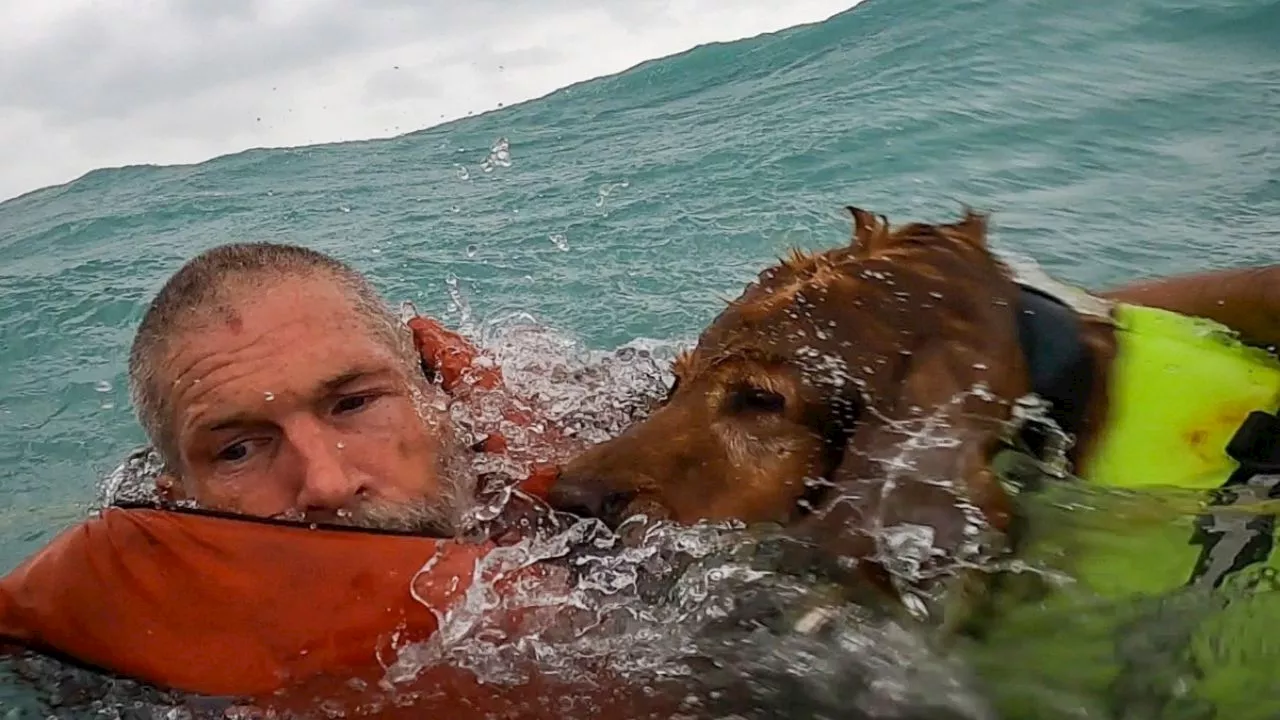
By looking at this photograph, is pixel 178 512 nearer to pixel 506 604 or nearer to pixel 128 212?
pixel 506 604

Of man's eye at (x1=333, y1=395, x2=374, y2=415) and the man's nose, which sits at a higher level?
man's eye at (x1=333, y1=395, x2=374, y2=415)

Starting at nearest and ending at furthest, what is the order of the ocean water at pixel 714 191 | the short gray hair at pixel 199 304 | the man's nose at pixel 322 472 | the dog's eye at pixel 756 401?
the dog's eye at pixel 756 401 → the man's nose at pixel 322 472 → the short gray hair at pixel 199 304 → the ocean water at pixel 714 191

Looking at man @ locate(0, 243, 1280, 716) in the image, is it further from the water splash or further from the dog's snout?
the water splash

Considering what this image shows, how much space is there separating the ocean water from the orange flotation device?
12.4 feet

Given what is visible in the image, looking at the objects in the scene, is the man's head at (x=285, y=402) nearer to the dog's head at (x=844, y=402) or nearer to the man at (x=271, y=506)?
the man at (x=271, y=506)

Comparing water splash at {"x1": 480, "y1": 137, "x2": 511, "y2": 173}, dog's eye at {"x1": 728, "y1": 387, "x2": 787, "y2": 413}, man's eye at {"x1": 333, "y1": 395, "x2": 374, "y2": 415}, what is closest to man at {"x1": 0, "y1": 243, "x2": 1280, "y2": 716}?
man's eye at {"x1": 333, "y1": 395, "x2": 374, "y2": 415}

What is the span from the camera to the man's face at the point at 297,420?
333 centimetres

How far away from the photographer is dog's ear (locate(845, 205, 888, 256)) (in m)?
3.01

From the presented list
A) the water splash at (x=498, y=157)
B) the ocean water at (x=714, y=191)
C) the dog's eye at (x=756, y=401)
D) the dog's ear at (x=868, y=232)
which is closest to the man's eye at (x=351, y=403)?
the dog's eye at (x=756, y=401)

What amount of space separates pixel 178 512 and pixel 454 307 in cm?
587

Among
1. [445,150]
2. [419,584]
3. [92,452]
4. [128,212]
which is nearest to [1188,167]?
[92,452]

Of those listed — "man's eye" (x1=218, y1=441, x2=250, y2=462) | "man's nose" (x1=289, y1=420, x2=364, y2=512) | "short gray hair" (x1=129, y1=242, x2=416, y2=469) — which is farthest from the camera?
"short gray hair" (x1=129, y1=242, x2=416, y2=469)

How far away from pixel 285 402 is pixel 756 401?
1245 mm

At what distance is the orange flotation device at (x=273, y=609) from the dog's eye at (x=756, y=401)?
0.59m
